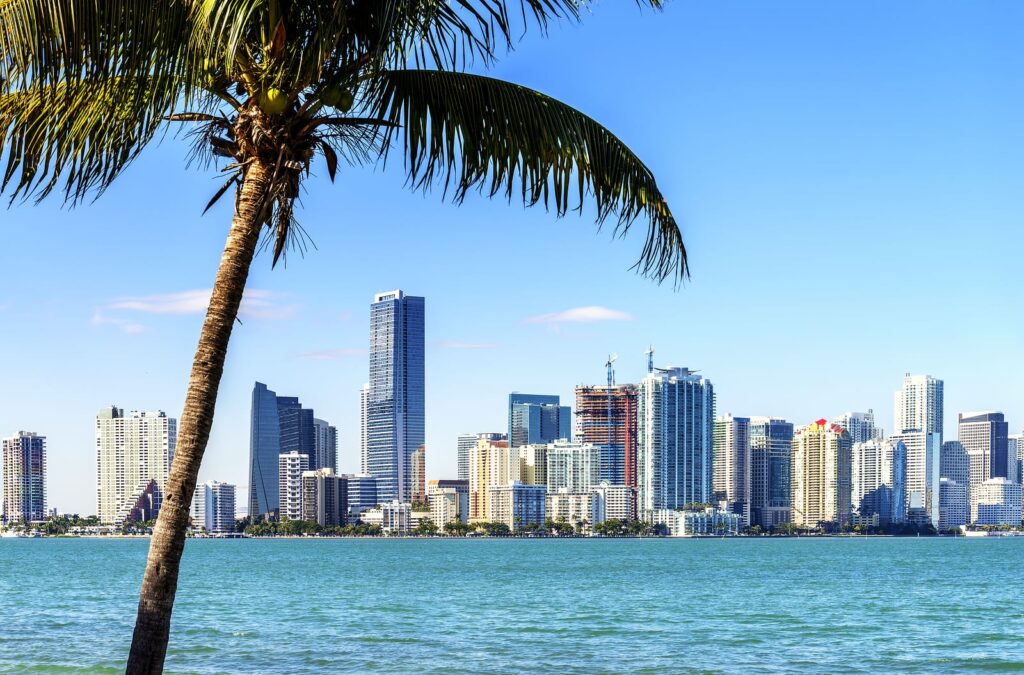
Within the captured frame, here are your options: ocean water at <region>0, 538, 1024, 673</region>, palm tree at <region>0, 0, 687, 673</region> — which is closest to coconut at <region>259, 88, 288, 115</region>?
palm tree at <region>0, 0, 687, 673</region>

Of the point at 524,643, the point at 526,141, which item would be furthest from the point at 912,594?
the point at 526,141

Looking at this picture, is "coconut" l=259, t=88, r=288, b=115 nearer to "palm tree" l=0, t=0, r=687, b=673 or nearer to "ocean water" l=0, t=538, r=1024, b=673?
"palm tree" l=0, t=0, r=687, b=673

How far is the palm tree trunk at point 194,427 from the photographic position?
21.6 feet

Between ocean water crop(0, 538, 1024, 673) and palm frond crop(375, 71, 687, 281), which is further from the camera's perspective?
ocean water crop(0, 538, 1024, 673)

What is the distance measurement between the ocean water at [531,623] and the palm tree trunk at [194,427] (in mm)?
19205

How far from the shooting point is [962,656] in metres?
30.6

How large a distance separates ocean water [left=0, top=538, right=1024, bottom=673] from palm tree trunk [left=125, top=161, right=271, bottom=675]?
1920 cm

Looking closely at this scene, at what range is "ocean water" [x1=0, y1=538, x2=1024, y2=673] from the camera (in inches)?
1096

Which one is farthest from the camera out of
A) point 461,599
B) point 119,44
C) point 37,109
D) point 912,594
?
point 912,594

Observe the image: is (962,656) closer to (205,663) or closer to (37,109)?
(205,663)

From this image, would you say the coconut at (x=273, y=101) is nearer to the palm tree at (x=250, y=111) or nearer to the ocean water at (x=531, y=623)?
the palm tree at (x=250, y=111)

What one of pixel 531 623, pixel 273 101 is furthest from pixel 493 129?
pixel 531 623

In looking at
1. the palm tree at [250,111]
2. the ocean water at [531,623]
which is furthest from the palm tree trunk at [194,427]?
the ocean water at [531,623]

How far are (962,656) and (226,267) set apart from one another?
91.0 feet
